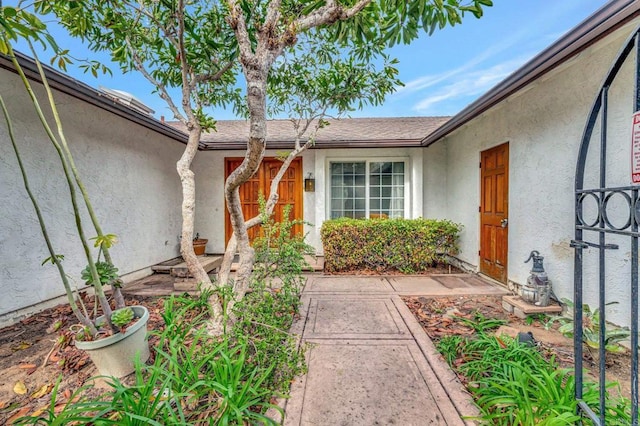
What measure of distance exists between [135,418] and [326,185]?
551 cm

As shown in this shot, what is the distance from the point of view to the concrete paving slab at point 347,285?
13.7ft

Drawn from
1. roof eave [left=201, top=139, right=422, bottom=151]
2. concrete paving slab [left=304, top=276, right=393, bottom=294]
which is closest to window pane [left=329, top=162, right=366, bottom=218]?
roof eave [left=201, top=139, right=422, bottom=151]

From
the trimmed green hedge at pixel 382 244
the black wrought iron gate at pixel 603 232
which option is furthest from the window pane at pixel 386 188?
the black wrought iron gate at pixel 603 232

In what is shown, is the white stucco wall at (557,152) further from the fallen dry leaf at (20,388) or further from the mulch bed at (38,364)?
the fallen dry leaf at (20,388)

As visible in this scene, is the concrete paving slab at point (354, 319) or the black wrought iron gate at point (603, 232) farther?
the concrete paving slab at point (354, 319)

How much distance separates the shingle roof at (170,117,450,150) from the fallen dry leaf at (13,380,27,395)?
15.5ft

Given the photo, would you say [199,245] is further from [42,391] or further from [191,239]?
[42,391]

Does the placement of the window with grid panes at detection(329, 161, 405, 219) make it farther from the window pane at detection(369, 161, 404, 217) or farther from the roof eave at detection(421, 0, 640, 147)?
the roof eave at detection(421, 0, 640, 147)

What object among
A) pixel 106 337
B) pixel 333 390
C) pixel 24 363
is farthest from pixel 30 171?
pixel 333 390

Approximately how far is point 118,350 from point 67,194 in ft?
9.08

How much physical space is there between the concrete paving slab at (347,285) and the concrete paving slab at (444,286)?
0.21 metres

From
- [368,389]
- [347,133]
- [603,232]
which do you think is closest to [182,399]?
[368,389]

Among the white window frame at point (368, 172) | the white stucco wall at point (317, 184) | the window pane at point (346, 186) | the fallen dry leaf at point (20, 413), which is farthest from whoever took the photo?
the window pane at point (346, 186)

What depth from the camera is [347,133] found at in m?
6.85
